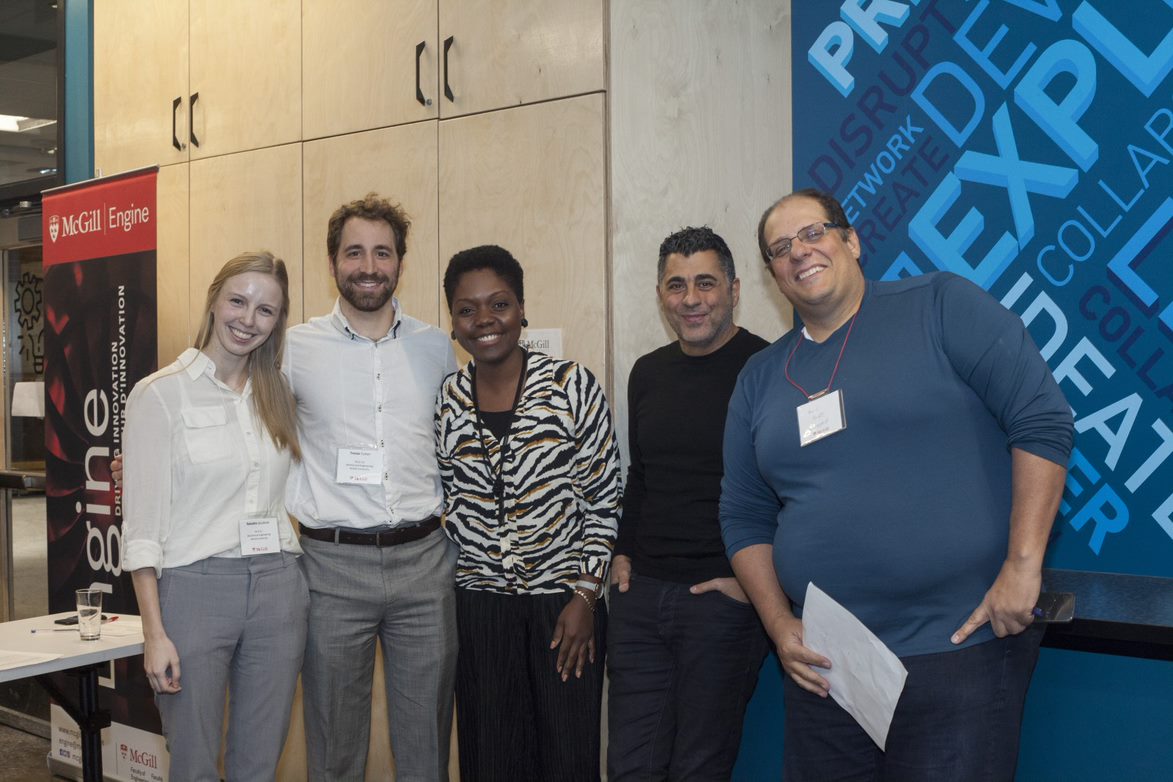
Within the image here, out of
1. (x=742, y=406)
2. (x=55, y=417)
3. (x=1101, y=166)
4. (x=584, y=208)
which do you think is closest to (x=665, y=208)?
(x=584, y=208)

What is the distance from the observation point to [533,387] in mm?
2314

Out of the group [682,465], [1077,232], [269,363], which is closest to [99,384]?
[269,363]

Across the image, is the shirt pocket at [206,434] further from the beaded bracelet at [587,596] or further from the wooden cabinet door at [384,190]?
the wooden cabinet door at [384,190]

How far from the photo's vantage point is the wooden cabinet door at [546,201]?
9.11 ft

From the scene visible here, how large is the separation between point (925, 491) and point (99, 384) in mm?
3167

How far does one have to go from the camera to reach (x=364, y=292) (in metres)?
2.37

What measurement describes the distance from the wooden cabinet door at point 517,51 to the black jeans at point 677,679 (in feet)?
4.92

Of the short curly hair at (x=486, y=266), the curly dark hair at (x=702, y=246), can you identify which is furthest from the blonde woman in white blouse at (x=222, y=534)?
the curly dark hair at (x=702, y=246)

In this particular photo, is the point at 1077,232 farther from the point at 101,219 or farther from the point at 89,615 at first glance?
the point at 101,219

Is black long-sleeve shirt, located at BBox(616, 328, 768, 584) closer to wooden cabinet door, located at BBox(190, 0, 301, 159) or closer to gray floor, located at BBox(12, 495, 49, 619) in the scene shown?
wooden cabinet door, located at BBox(190, 0, 301, 159)

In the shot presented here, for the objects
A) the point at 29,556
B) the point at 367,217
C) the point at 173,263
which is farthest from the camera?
the point at 29,556

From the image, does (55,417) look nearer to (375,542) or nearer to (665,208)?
(375,542)

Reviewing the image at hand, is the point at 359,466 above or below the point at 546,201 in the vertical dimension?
below

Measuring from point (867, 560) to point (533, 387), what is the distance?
94 cm
